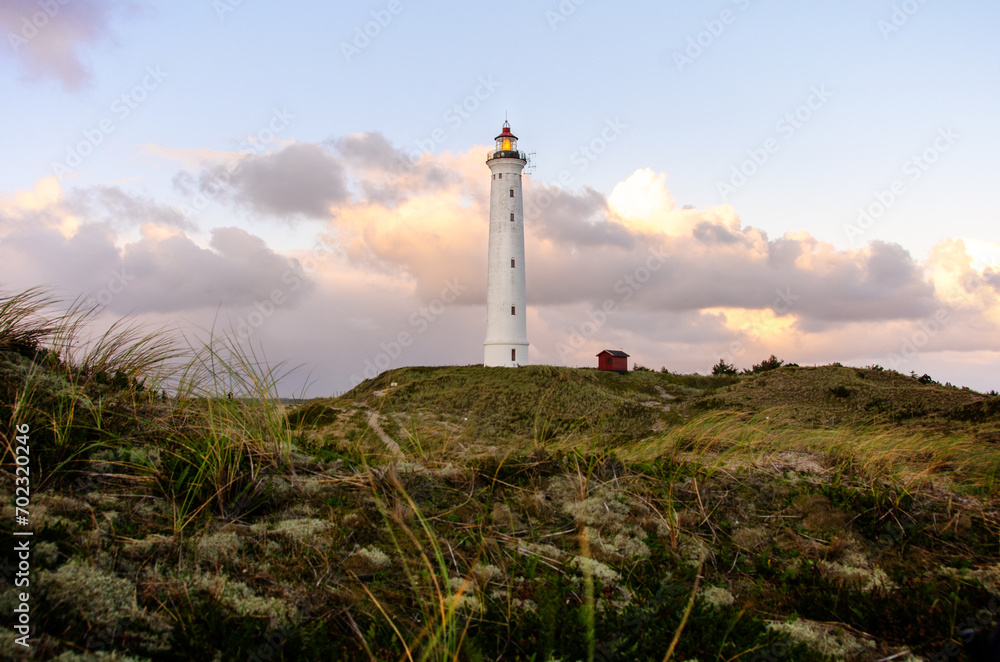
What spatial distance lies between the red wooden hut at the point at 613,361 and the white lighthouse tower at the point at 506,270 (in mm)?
5095

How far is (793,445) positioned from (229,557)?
580 centimetres

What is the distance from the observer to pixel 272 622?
3049 millimetres

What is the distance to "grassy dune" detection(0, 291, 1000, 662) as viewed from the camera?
3.04m

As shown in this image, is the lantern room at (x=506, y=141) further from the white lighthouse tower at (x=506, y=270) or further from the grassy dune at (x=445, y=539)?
the grassy dune at (x=445, y=539)

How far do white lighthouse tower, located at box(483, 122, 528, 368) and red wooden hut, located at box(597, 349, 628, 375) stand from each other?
509 cm

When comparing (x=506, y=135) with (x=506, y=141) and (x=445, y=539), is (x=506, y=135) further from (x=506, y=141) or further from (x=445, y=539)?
(x=445, y=539)

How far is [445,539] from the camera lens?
155 inches

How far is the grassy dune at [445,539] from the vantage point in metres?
3.04

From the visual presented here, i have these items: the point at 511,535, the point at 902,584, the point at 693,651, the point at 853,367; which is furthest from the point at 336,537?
the point at 853,367

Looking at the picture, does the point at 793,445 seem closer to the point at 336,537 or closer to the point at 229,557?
the point at 336,537

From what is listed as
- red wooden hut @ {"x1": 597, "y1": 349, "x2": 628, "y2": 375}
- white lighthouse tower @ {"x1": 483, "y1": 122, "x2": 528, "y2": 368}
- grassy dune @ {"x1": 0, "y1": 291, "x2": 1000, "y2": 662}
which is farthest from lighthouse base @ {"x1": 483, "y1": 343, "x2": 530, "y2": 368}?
grassy dune @ {"x1": 0, "y1": 291, "x2": 1000, "y2": 662}

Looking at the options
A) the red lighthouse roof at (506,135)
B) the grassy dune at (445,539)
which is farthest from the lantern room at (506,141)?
the grassy dune at (445,539)

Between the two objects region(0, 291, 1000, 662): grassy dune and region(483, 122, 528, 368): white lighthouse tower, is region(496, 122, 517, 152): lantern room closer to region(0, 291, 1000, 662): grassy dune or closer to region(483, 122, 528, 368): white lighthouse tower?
region(483, 122, 528, 368): white lighthouse tower

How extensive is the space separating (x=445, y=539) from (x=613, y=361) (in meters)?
36.6
